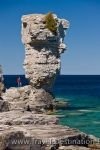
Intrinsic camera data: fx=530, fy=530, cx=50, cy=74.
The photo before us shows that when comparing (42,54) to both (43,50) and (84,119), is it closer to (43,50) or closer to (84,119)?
(43,50)

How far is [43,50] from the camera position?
6969 cm

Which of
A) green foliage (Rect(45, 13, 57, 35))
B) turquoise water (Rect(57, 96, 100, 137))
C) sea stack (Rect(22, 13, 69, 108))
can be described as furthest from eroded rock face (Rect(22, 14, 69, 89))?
turquoise water (Rect(57, 96, 100, 137))

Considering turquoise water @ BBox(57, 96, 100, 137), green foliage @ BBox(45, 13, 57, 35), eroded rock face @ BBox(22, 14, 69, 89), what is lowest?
turquoise water @ BBox(57, 96, 100, 137)

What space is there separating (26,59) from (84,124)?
865 inches

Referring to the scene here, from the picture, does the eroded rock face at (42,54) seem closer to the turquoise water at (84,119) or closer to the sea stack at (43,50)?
the sea stack at (43,50)

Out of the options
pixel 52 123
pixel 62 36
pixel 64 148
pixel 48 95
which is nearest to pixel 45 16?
pixel 62 36

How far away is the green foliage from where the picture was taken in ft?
222

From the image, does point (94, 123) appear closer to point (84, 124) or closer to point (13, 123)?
point (84, 124)

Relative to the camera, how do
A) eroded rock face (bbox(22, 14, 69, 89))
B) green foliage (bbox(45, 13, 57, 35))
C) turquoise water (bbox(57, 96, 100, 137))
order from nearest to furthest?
turquoise water (bbox(57, 96, 100, 137)), green foliage (bbox(45, 13, 57, 35)), eroded rock face (bbox(22, 14, 69, 89))

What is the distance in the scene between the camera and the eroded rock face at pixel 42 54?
68.8 metres

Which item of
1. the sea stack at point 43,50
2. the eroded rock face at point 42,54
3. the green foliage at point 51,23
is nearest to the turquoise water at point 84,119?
the sea stack at point 43,50

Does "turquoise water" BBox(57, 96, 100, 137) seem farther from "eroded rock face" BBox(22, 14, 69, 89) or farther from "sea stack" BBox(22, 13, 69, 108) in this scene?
"eroded rock face" BBox(22, 14, 69, 89)

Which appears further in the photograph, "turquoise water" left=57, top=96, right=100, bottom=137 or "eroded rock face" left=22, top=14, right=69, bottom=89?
"eroded rock face" left=22, top=14, right=69, bottom=89

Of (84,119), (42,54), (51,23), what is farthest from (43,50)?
(84,119)
